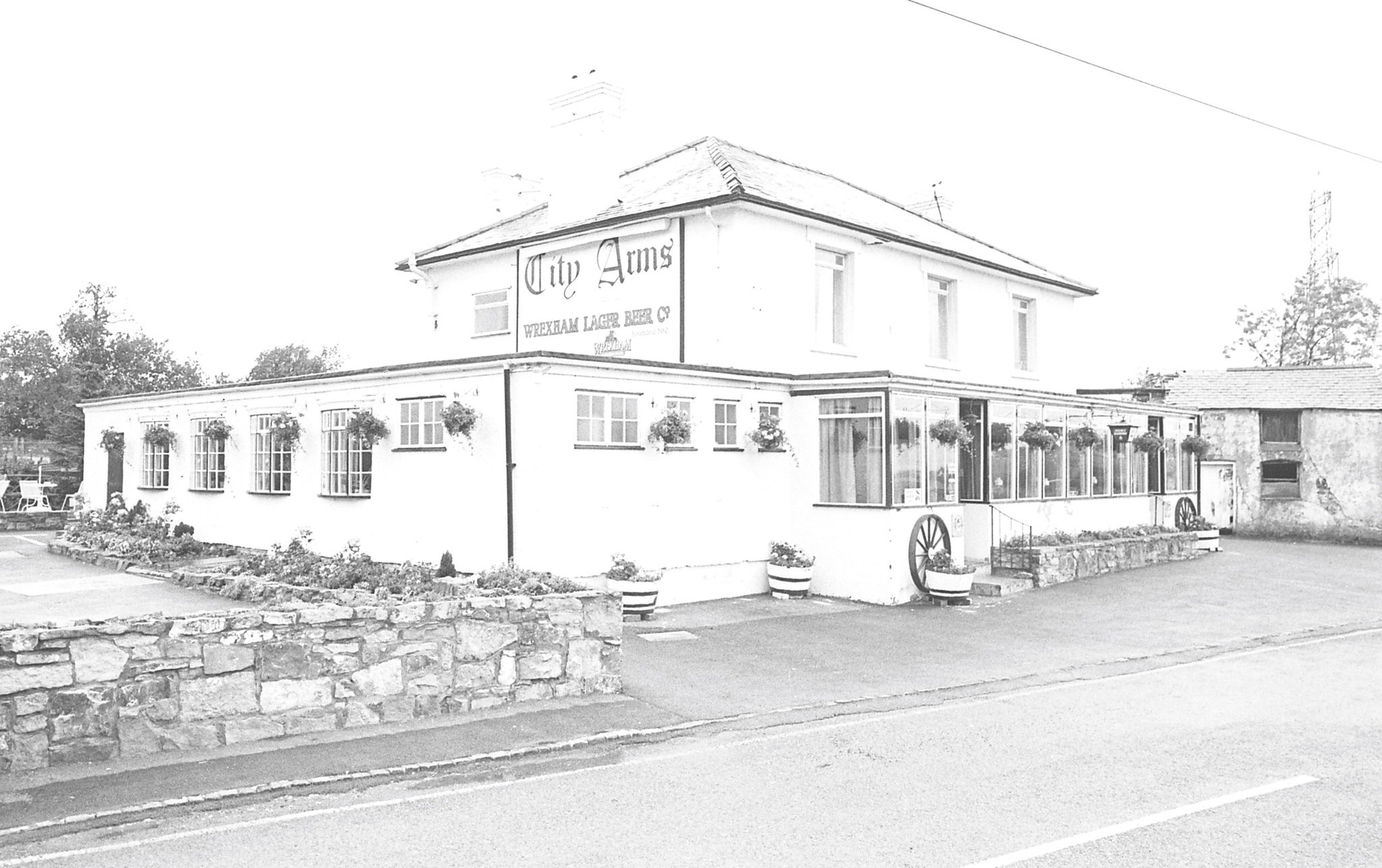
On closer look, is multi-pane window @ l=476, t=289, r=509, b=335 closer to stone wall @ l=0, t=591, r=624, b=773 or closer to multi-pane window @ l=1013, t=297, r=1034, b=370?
multi-pane window @ l=1013, t=297, r=1034, b=370

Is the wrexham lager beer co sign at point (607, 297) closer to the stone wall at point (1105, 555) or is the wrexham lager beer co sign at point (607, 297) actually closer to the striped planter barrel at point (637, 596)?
the striped planter barrel at point (637, 596)

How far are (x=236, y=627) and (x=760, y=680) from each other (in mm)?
5392

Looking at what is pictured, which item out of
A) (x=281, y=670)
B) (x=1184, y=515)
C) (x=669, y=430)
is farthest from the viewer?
(x=1184, y=515)

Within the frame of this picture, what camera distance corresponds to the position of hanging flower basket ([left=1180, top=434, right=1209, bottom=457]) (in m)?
27.4

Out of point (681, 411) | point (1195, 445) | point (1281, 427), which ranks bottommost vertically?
point (1195, 445)

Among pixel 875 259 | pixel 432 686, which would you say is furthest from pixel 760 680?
pixel 875 259

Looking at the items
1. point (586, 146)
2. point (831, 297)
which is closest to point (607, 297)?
point (586, 146)

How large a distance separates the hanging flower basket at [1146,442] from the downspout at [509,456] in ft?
54.9

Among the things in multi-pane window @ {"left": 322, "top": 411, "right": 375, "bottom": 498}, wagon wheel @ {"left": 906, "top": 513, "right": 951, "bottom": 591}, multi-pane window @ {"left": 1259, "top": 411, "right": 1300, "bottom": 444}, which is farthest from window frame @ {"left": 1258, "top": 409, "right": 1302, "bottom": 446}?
multi-pane window @ {"left": 322, "top": 411, "right": 375, "bottom": 498}

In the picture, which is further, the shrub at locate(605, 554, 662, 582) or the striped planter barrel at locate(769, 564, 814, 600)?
the striped planter barrel at locate(769, 564, 814, 600)

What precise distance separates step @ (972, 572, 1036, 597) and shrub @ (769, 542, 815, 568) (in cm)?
318

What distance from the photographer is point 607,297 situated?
67.3 feet

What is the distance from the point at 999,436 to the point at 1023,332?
6.95 meters

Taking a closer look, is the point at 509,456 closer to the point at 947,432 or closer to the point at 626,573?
the point at 626,573
